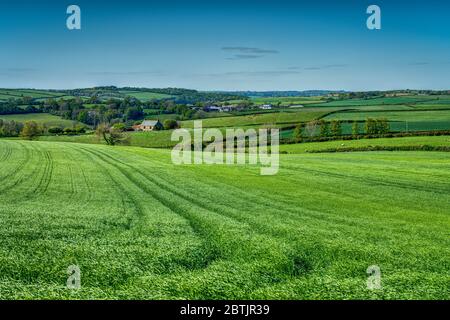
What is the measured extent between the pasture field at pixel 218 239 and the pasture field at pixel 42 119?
108m

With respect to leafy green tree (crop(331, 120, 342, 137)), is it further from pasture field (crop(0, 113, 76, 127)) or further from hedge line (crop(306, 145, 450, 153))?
pasture field (crop(0, 113, 76, 127))

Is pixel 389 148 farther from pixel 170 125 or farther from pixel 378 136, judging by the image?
pixel 170 125

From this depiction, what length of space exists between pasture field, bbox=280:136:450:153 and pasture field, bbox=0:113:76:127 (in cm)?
7797

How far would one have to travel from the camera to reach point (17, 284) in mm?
11797

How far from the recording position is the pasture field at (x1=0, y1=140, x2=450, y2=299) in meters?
12.4

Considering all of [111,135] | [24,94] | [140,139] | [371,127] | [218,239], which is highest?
[24,94]

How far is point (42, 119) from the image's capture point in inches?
5748

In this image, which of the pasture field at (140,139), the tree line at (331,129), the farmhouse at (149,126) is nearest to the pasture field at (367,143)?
the tree line at (331,129)

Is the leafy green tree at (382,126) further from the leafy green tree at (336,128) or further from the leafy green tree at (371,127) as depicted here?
the leafy green tree at (336,128)

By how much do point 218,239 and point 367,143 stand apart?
262 feet

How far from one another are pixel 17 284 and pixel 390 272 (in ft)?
36.2

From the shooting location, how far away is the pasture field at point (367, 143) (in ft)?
280

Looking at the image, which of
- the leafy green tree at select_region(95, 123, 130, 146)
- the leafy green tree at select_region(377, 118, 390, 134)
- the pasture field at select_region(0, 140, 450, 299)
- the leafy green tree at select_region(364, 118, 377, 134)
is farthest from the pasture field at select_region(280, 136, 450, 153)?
the pasture field at select_region(0, 140, 450, 299)

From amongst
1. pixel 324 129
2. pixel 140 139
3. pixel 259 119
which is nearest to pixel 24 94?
pixel 140 139
